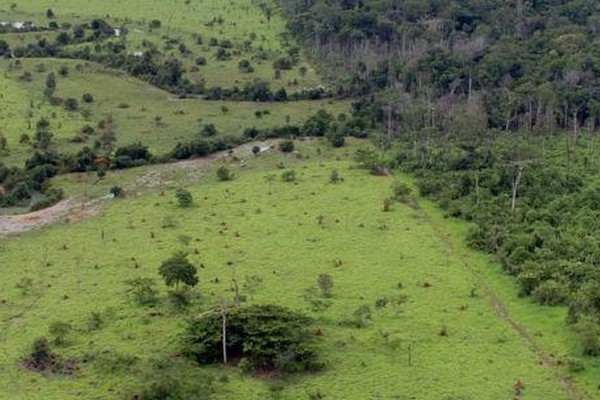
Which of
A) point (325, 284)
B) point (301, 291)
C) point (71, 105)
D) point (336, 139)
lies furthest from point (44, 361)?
point (71, 105)

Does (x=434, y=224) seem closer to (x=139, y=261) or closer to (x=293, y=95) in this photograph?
(x=139, y=261)

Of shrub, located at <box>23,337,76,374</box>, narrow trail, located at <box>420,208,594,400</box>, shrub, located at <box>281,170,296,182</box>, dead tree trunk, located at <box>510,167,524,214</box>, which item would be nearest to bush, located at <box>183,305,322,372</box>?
shrub, located at <box>23,337,76,374</box>

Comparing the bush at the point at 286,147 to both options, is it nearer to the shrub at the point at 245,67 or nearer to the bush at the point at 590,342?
the shrub at the point at 245,67

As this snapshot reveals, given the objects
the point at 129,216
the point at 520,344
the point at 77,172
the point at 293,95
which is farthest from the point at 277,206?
the point at 293,95

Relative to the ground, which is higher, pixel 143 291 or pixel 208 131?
pixel 208 131

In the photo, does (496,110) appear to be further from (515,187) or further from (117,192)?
(117,192)

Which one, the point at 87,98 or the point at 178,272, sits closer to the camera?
the point at 178,272

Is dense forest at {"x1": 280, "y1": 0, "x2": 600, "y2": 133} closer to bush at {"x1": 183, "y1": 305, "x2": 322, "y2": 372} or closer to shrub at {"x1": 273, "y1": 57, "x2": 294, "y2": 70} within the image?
shrub at {"x1": 273, "y1": 57, "x2": 294, "y2": 70}
